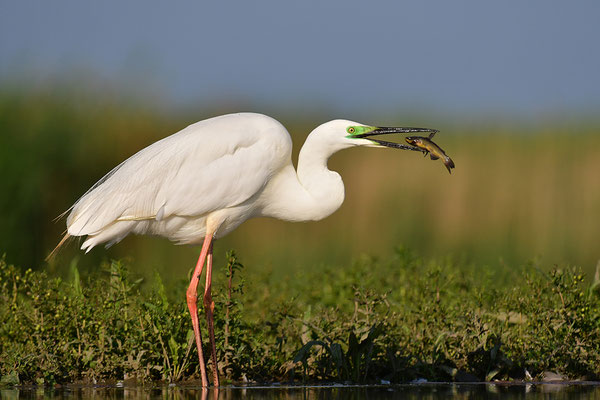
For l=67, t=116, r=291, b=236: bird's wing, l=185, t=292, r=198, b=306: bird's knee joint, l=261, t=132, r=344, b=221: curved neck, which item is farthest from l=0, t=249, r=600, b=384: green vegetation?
l=261, t=132, r=344, b=221: curved neck

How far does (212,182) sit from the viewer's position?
7.76 m

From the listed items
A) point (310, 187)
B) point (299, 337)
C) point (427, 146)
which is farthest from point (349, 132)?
point (299, 337)

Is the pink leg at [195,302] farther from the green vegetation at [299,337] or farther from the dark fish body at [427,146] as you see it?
the dark fish body at [427,146]

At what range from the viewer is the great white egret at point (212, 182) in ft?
25.5

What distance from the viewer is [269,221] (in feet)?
47.0

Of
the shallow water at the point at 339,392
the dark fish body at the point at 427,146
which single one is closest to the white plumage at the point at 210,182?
the dark fish body at the point at 427,146

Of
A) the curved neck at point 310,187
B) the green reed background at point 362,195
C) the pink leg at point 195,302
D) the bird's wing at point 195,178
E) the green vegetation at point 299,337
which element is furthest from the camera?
the green reed background at point 362,195

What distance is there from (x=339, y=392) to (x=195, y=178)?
2.02m

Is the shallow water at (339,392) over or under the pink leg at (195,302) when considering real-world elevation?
under

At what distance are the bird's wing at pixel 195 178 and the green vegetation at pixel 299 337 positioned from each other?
45cm

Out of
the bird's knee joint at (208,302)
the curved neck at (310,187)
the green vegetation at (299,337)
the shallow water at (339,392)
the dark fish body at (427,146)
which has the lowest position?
the shallow water at (339,392)

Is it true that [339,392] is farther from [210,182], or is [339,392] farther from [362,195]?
[362,195]

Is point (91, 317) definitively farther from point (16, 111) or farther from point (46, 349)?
point (16, 111)

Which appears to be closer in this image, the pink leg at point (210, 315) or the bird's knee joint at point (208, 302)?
the pink leg at point (210, 315)
